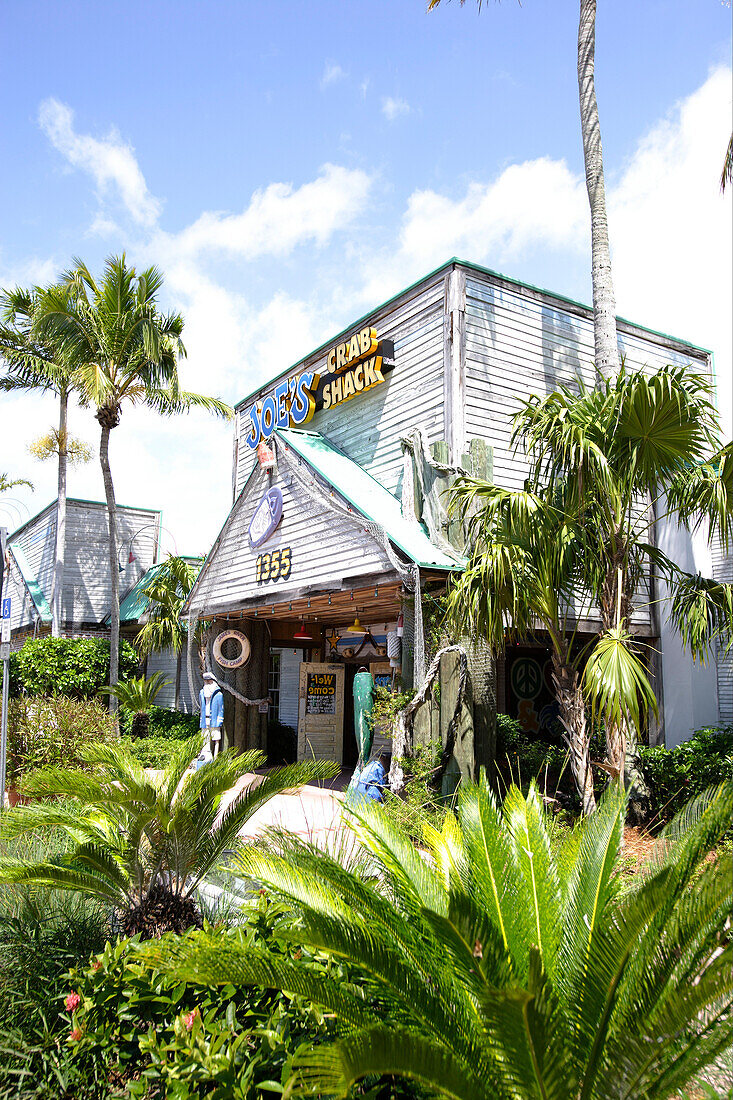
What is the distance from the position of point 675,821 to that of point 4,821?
4041mm

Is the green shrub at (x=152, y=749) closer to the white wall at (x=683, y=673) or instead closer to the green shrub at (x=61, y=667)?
the green shrub at (x=61, y=667)

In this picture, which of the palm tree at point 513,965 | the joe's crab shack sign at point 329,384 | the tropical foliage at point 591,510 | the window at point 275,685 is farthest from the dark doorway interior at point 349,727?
the palm tree at point 513,965

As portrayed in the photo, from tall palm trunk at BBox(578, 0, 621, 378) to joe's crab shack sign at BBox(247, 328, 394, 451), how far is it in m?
3.11

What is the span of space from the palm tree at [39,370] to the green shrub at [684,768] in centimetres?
1402

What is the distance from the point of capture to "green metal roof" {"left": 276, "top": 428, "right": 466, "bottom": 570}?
29.3 ft

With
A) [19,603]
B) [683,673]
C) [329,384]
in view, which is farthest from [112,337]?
[683,673]

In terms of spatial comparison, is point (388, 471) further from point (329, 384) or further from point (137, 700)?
point (137, 700)

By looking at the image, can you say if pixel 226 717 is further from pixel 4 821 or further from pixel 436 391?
pixel 4 821

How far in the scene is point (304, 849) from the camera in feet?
12.1

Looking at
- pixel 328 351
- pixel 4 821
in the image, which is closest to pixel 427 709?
pixel 4 821

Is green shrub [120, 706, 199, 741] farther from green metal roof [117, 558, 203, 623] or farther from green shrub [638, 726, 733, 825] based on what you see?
green shrub [638, 726, 733, 825]

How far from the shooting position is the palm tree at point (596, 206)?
9609mm

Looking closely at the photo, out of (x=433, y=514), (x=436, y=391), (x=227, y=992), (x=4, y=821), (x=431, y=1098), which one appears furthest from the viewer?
(x=436, y=391)

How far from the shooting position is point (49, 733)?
39.5 feet
